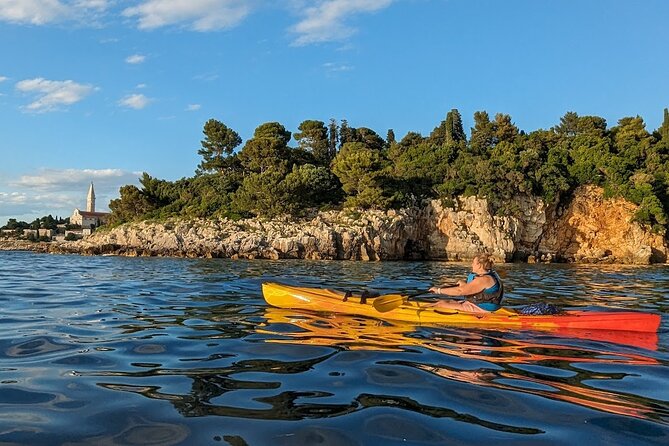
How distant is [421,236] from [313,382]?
159 feet

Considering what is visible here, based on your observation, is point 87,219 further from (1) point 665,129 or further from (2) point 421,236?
(1) point 665,129

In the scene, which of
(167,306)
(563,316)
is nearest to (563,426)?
(563,316)

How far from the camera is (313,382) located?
493 cm

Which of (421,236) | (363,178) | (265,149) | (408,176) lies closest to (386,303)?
(363,178)

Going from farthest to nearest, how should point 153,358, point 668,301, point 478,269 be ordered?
1. point 668,301
2. point 478,269
3. point 153,358

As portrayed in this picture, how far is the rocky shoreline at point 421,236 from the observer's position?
146 ft

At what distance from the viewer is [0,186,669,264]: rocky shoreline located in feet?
146

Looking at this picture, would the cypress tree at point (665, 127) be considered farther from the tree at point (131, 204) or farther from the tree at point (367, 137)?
the tree at point (131, 204)

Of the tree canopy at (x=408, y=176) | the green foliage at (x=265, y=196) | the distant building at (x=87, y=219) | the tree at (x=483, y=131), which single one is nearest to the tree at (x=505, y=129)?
the tree at (x=483, y=131)

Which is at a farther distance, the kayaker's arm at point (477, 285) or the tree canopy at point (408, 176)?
the tree canopy at point (408, 176)

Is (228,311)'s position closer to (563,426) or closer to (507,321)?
(507,321)

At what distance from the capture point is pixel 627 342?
7.41 m

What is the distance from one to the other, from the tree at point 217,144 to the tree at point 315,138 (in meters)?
10.7

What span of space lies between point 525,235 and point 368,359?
5053cm
